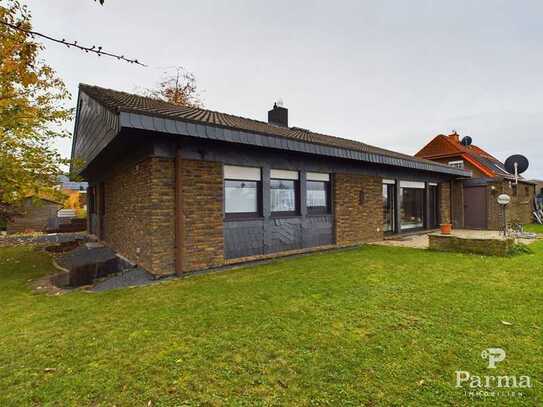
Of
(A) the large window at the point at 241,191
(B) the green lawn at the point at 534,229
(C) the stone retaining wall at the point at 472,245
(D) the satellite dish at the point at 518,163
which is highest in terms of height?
(D) the satellite dish at the point at 518,163

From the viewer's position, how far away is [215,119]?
23.7 ft

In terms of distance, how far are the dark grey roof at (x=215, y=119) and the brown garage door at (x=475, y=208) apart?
1.71m

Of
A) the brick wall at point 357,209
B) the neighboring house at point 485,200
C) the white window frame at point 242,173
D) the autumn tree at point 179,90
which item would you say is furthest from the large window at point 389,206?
the autumn tree at point 179,90

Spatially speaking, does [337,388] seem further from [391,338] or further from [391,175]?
[391,175]

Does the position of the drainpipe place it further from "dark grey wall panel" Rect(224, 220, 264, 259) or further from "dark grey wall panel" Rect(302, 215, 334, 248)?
"dark grey wall panel" Rect(302, 215, 334, 248)

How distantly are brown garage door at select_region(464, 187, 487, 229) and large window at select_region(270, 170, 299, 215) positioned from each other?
11171 mm

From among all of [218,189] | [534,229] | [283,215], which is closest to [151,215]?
[218,189]

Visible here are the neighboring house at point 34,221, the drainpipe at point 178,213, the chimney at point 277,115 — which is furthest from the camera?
the neighboring house at point 34,221

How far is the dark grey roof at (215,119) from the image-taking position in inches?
206

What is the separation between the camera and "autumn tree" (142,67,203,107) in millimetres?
20625

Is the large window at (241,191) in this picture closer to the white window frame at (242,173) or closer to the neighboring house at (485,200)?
the white window frame at (242,173)

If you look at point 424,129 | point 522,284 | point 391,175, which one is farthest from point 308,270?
point 424,129

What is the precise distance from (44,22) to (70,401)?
3.09 metres

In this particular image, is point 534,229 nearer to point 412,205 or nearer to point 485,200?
point 485,200
